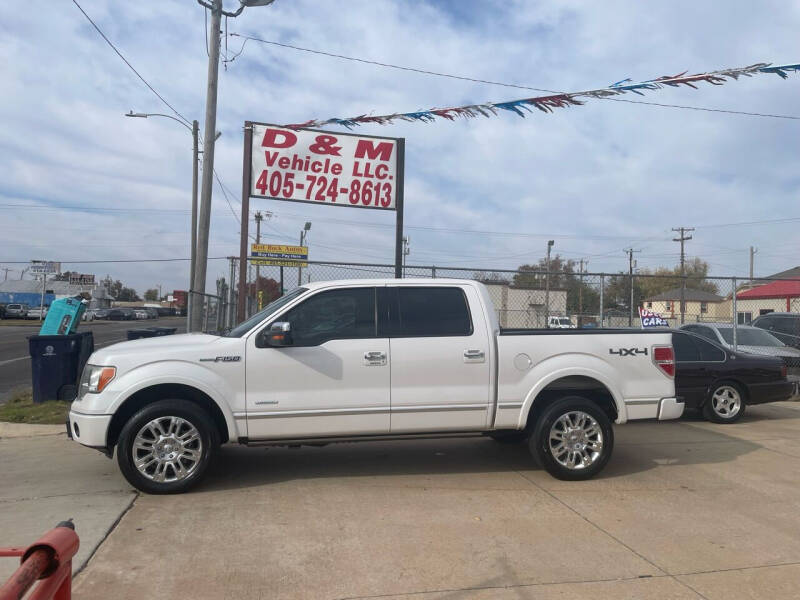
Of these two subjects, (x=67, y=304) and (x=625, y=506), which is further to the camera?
(x=67, y=304)

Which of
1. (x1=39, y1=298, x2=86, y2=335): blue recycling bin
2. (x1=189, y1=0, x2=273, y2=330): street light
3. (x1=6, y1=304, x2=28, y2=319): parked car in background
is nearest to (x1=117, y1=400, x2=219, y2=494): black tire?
(x1=39, y1=298, x2=86, y2=335): blue recycling bin

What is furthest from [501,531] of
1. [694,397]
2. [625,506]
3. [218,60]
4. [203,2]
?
[203,2]

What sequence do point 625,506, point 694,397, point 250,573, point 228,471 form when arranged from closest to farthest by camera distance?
point 250,573, point 625,506, point 228,471, point 694,397

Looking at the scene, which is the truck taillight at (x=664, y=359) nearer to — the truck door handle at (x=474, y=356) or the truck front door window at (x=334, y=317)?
the truck door handle at (x=474, y=356)

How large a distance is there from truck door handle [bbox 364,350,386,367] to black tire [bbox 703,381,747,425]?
20.4 feet

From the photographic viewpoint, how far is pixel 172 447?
5.89 metres

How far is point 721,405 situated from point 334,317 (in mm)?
6821

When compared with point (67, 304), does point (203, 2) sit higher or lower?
higher

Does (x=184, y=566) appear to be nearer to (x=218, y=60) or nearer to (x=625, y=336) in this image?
(x=625, y=336)

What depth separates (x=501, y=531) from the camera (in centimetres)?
510

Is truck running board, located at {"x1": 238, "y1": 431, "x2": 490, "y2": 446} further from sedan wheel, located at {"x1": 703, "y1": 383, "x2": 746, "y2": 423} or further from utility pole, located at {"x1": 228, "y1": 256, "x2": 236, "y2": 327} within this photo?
sedan wheel, located at {"x1": 703, "y1": 383, "x2": 746, "y2": 423}

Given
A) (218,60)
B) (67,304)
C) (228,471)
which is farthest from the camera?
(218,60)

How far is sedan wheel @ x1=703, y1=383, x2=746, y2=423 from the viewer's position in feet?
33.4

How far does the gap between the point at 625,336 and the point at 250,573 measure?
14.1ft
